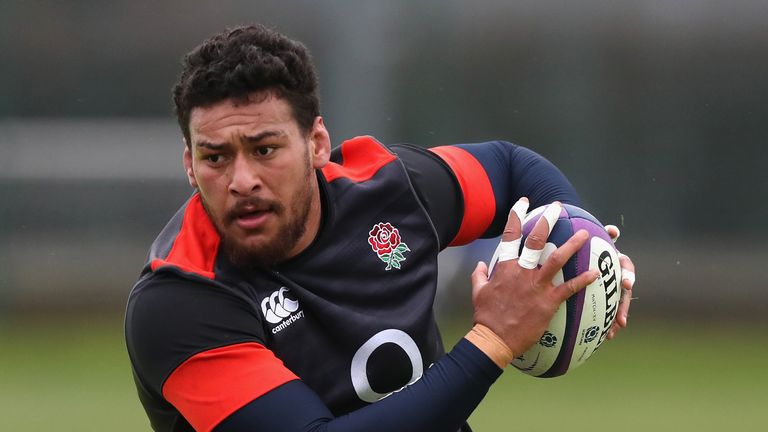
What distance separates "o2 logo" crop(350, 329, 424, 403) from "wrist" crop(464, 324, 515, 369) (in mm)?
279

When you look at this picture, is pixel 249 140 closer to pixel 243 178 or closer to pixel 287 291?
pixel 243 178

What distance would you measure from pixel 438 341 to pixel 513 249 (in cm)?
56

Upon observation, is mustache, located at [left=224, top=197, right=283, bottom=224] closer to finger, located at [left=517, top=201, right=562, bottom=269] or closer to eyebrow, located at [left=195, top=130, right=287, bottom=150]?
eyebrow, located at [left=195, top=130, right=287, bottom=150]

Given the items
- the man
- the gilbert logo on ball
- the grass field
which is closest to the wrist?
the man

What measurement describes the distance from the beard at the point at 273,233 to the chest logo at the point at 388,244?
0.87 feet

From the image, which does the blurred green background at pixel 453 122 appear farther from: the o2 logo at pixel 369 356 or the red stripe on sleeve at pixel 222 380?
the red stripe on sleeve at pixel 222 380

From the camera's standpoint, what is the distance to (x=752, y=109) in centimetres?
869

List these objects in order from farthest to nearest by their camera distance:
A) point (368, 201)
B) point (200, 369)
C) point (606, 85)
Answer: point (606, 85)
point (368, 201)
point (200, 369)

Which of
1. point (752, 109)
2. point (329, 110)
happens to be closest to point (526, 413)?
point (329, 110)

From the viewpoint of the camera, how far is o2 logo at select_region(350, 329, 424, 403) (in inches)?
119

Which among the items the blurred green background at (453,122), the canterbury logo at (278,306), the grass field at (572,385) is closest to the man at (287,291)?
the canterbury logo at (278,306)

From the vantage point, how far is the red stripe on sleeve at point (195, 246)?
288 centimetres

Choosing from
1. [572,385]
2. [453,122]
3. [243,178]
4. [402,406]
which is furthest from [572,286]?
[453,122]

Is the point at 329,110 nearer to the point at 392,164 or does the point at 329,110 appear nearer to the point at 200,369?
the point at 392,164
